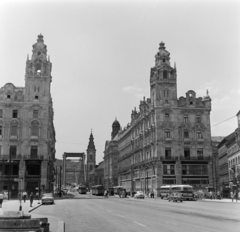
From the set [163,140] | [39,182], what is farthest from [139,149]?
[39,182]

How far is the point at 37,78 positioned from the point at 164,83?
29.6 meters

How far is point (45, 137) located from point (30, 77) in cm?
1371

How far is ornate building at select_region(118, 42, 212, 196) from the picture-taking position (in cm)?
7931

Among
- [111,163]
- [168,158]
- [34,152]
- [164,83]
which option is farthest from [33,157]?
[111,163]

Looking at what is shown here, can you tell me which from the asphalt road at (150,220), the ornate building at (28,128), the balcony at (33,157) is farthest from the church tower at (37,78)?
the asphalt road at (150,220)

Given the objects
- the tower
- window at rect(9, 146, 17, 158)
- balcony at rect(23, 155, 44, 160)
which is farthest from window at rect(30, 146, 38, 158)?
the tower

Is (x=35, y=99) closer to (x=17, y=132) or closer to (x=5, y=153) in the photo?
(x=17, y=132)

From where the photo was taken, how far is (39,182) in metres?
71.3

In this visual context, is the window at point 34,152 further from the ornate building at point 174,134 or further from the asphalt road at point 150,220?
the asphalt road at point 150,220

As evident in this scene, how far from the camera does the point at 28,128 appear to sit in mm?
74438

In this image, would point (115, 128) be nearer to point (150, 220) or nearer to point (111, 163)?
point (111, 163)

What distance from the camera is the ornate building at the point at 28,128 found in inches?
2807

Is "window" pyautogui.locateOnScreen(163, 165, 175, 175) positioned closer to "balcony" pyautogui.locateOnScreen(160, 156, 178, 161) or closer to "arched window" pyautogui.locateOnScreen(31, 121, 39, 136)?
"balcony" pyautogui.locateOnScreen(160, 156, 178, 161)

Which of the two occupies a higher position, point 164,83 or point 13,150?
point 164,83
